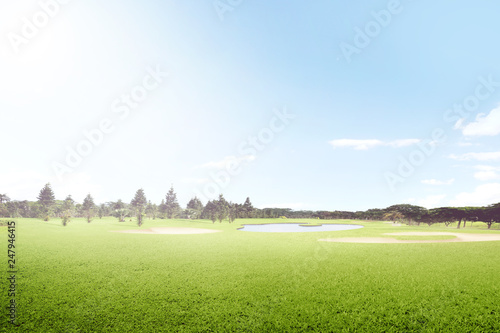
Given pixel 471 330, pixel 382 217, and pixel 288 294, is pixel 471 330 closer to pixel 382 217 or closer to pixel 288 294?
pixel 288 294

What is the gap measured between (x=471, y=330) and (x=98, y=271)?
49.3 ft

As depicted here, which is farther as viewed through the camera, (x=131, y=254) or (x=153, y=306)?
(x=131, y=254)

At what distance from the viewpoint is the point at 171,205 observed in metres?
98.8

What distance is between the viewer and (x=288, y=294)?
9.20m

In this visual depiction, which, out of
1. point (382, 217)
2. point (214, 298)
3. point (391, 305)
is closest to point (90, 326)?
point (214, 298)

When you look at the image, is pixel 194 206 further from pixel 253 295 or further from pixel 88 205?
pixel 253 295

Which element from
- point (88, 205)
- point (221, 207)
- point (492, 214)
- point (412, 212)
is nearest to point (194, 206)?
point (221, 207)

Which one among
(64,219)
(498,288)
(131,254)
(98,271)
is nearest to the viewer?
(498,288)

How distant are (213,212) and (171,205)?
3696cm

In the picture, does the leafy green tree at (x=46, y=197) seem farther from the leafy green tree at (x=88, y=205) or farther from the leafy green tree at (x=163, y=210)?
the leafy green tree at (x=163, y=210)

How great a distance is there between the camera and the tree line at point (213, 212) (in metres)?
59.1

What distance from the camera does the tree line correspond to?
194ft

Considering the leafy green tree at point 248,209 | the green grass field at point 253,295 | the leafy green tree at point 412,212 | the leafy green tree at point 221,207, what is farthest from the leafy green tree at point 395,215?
the green grass field at point 253,295

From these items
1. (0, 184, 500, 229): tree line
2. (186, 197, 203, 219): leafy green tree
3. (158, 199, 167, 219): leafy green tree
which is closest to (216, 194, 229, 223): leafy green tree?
(0, 184, 500, 229): tree line
